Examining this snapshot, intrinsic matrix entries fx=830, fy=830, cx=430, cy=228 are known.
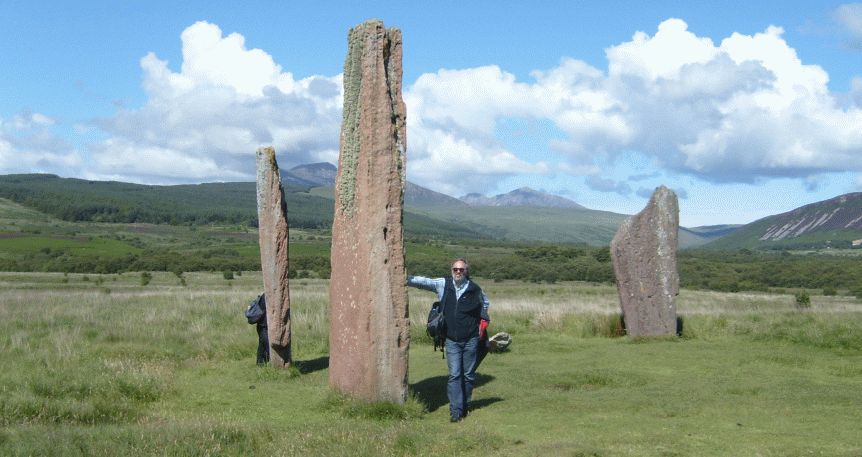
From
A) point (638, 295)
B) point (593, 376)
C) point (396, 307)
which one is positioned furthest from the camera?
point (638, 295)

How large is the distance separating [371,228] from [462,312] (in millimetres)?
1547

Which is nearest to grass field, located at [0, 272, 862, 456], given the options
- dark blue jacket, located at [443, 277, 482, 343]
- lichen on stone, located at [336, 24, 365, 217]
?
Result: dark blue jacket, located at [443, 277, 482, 343]

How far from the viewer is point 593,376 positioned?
1293 centimetres

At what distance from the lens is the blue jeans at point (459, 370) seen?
10.2 metres

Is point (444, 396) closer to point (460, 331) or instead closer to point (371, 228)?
point (460, 331)

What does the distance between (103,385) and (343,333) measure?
3.46 metres

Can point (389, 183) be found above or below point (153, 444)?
above

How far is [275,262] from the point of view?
13672 mm

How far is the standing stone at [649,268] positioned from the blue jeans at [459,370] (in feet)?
30.5

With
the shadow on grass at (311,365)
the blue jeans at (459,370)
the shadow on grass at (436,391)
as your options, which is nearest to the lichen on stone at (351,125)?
the blue jeans at (459,370)

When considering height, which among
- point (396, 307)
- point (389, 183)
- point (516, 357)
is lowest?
point (516, 357)

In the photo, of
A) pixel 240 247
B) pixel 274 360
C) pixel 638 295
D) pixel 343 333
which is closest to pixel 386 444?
pixel 343 333

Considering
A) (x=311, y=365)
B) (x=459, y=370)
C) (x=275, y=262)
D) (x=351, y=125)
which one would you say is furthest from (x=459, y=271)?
(x=311, y=365)

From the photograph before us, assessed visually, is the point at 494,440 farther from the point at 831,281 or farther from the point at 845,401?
the point at 831,281
